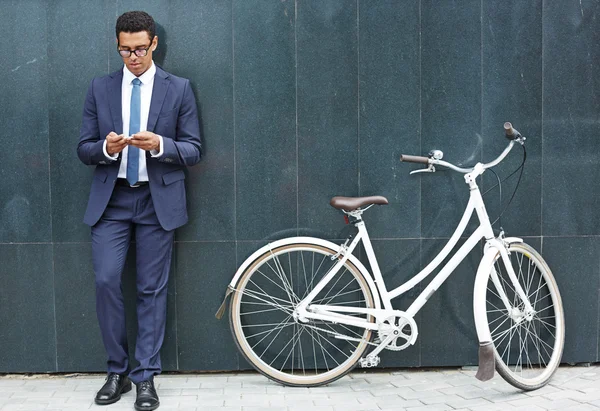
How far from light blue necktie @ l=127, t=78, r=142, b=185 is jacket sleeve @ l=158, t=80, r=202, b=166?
6.7 inches

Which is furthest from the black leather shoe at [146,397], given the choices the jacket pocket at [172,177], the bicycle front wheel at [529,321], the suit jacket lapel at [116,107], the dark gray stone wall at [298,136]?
the bicycle front wheel at [529,321]

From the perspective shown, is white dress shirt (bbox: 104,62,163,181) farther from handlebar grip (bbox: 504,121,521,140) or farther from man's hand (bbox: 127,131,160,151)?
handlebar grip (bbox: 504,121,521,140)

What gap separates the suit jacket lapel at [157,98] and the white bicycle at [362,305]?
1.10m

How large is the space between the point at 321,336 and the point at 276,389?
508 millimetres

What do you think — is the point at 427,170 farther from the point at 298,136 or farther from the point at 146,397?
the point at 146,397

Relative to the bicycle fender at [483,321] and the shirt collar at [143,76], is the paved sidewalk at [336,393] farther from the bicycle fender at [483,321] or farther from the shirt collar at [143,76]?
the shirt collar at [143,76]

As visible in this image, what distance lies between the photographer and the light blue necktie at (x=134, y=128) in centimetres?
471

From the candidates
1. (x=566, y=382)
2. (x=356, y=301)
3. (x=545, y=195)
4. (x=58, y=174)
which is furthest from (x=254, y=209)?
(x=566, y=382)

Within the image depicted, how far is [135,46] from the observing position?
183 inches

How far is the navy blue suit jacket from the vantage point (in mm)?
4742

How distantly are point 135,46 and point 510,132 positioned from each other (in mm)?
2464

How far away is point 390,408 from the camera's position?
179 inches

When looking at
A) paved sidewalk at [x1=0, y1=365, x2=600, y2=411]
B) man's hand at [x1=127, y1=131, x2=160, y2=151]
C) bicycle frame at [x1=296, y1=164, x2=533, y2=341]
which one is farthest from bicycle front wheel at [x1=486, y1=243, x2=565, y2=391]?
man's hand at [x1=127, y1=131, x2=160, y2=151]

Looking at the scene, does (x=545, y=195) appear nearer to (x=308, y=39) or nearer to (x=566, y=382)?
(x=566, y=382)
